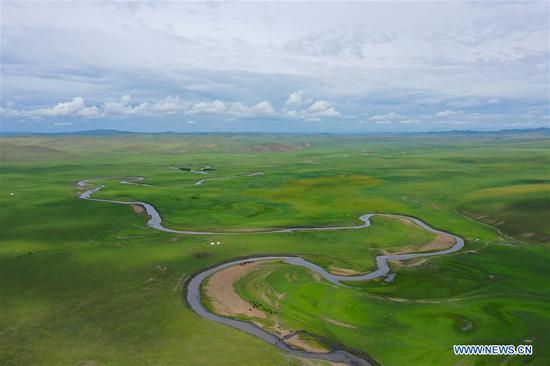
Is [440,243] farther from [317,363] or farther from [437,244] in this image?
[317,363]

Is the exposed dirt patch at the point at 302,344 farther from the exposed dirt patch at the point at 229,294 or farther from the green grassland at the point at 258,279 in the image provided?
the exposed dirt patch at the point at 229,294

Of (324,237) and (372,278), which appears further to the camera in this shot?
(324,237)

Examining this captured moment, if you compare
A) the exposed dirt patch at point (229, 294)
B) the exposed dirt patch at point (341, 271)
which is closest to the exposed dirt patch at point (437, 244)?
the exposed dirt patch at point (341, 271)

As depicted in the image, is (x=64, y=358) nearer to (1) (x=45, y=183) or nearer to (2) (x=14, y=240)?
(2) (x=14, y=240)

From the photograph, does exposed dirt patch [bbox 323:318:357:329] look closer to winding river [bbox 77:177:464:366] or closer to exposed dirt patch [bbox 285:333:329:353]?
exposed dirt patch [bbox 285:333:329:353]

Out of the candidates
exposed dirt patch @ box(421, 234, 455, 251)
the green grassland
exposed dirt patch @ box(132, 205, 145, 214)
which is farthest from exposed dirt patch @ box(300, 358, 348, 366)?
exposed dirt patch @ box(132, 205, 145, 214)

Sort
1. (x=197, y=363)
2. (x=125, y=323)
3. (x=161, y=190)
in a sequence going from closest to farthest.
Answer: (x=197, y=363) < (x=125, y=323) < (x=161, y=190)

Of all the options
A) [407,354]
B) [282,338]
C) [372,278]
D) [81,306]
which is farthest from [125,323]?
[372,278]
